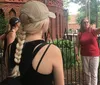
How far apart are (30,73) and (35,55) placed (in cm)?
14

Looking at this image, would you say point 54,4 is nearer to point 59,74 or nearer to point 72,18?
point 59,74

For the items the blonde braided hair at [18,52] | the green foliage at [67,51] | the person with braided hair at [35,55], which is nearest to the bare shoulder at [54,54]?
the person with braided hair at [35,55]

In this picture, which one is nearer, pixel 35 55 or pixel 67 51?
pixel 35 55

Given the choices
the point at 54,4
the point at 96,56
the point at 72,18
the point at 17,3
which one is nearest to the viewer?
the point at 96,56

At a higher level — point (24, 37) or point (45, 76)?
point (24, 37)

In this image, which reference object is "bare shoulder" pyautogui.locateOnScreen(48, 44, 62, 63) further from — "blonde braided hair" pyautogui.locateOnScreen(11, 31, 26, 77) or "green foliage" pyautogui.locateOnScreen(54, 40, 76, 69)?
"green foliage" pyautogui.locateOnScreen(54, 40, 76, 69)

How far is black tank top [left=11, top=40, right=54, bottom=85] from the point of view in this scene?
2.20 meters

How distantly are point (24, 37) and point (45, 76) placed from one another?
0.34 meters

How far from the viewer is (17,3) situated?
19.7 m

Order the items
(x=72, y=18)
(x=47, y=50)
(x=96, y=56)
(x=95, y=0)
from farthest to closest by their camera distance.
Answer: (x=72, y=18), (x=95, y=0), (x=96, y=56), (x=47, y=50)

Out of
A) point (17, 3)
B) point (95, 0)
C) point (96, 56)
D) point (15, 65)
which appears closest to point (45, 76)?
point (15, 65)

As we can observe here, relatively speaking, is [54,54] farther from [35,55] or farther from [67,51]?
[67,51]

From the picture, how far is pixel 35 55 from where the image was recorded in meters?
2.21

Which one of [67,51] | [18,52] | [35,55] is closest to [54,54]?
[35,55]
